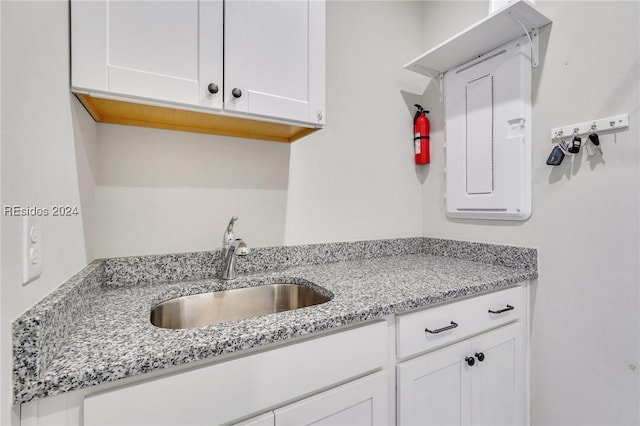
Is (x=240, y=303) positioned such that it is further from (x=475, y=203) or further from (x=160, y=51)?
(x=475, y=203)

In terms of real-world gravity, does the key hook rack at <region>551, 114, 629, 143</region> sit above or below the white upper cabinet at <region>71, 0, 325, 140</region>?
below

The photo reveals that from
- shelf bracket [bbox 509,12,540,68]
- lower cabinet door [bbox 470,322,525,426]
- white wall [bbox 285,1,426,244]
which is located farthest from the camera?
white wall [bbox 285,1,426,244]

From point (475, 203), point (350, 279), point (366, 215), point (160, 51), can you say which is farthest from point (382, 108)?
point (160, 51)

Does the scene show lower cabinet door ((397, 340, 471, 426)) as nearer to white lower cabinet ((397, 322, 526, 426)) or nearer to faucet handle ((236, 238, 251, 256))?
white lower cabinet ((397, 322, 526, 426))

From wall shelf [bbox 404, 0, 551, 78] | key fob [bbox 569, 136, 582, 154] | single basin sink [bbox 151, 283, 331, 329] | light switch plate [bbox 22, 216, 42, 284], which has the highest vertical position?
wall shelf [bbox 404, 0, 551, 78]

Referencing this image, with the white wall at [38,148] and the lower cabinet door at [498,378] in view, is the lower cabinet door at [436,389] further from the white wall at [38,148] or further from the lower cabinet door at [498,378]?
the white wall at [38,148]

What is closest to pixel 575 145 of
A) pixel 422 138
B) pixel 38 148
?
pixel 422 138

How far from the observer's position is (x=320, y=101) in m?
1.20

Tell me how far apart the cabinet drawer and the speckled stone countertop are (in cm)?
5

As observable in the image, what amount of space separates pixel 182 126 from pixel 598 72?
166 centimetres

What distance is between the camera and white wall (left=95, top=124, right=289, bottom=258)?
1.13m

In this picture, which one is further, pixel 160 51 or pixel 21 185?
pixel 160 51


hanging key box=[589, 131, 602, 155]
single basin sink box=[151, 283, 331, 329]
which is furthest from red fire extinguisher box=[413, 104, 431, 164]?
single basin sink box=[151, 283, 331, 329]

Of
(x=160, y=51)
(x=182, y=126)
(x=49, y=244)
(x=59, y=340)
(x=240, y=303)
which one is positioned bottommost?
(x=240, y=303)
